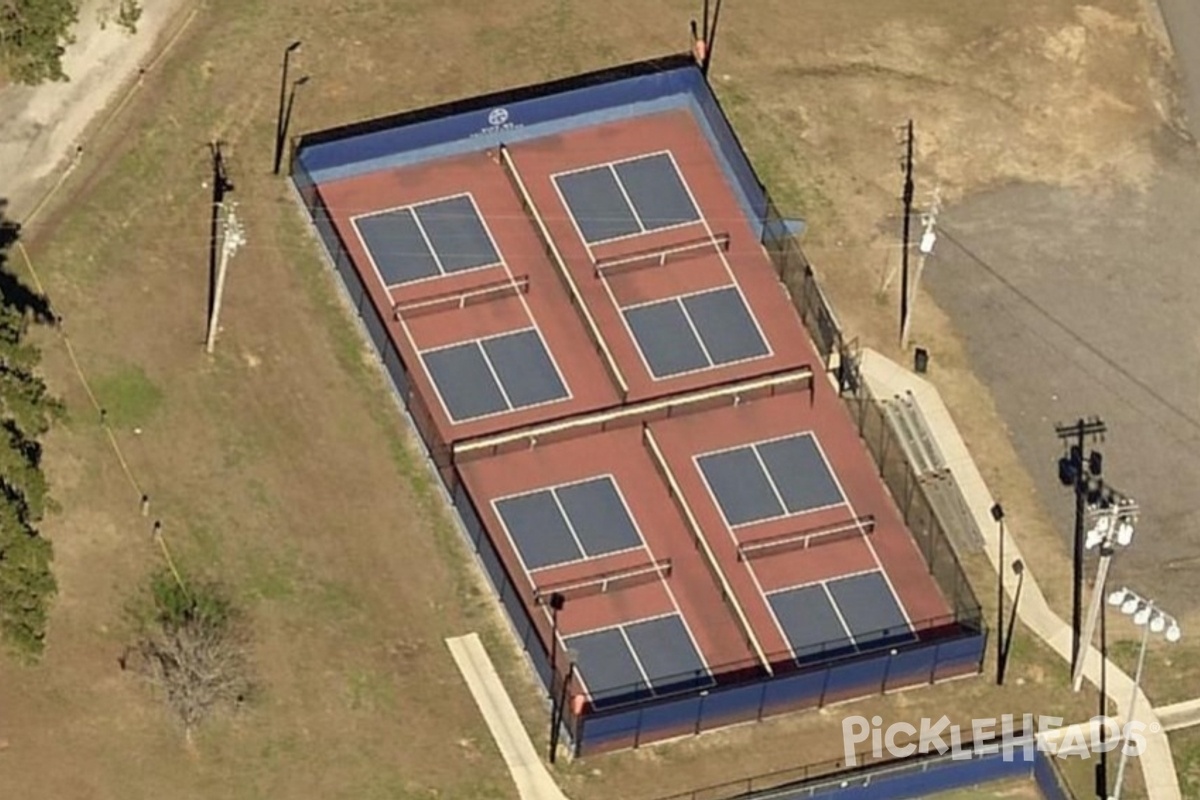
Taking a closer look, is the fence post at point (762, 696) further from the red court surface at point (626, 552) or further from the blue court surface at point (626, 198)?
the blue court surface at point (626, 198)

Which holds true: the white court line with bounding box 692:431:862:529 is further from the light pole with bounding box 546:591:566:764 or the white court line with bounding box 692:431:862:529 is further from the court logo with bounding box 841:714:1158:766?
the court logo with bounding box 841:714:1158:766

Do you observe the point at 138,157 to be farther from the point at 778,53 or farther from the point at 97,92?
the point at 778,53

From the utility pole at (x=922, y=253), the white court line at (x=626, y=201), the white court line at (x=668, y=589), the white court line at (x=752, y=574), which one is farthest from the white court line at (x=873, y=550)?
the white court line at (x=626, y=201)

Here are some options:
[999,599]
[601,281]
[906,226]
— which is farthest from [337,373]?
[999,599]

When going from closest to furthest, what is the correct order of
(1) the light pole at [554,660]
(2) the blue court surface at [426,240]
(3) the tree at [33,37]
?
1. (1) the light pole at [554,660]
2. (3) the tree at [33,37]
3. (2) the blue court surface at [426,240]

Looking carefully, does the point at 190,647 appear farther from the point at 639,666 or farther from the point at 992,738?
the point at 992,738

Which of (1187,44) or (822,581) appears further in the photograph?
(1187,44)
